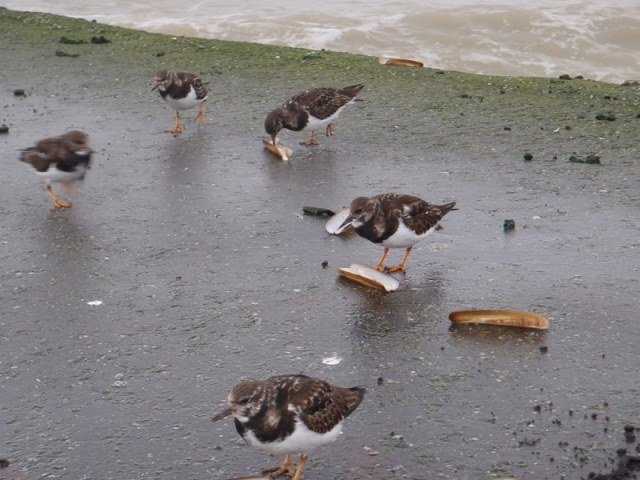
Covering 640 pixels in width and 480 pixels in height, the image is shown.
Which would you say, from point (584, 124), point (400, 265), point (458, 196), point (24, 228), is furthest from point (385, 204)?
point (584, 124)

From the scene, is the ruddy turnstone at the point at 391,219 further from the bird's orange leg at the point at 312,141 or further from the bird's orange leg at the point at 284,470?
the bird's orange leg at the point at 312,141

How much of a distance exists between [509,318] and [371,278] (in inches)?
41.9

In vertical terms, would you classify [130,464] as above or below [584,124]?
below

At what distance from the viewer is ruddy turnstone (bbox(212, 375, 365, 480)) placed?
427cm

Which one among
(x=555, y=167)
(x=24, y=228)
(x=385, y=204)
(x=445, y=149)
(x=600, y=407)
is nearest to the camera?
(x=600, y=407)

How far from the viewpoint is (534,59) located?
16.5m

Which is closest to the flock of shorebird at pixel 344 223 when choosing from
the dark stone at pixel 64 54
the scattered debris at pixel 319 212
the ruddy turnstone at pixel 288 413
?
the ruddy turnstone at pixel 288 413

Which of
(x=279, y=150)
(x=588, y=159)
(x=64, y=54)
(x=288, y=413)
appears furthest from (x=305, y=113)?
(x=288, y=413)

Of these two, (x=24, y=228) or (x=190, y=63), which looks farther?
(x=190, y=63)

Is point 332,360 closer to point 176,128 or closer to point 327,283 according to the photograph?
point 327,283

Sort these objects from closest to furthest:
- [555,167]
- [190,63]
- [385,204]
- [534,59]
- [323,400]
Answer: [323,400]
[385,204]
[555,167]
[190,63]
[534,59]

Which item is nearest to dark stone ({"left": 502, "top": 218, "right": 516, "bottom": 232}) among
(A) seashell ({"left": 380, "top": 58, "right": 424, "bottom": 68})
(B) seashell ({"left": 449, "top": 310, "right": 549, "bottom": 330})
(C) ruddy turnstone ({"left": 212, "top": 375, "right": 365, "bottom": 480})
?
(B) seashell ({"left": 449, "top": 310, "right": 549, "bottom": 330})

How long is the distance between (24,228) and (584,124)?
18.6 ft

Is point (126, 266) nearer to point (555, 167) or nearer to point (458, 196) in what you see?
point (458, 196)
